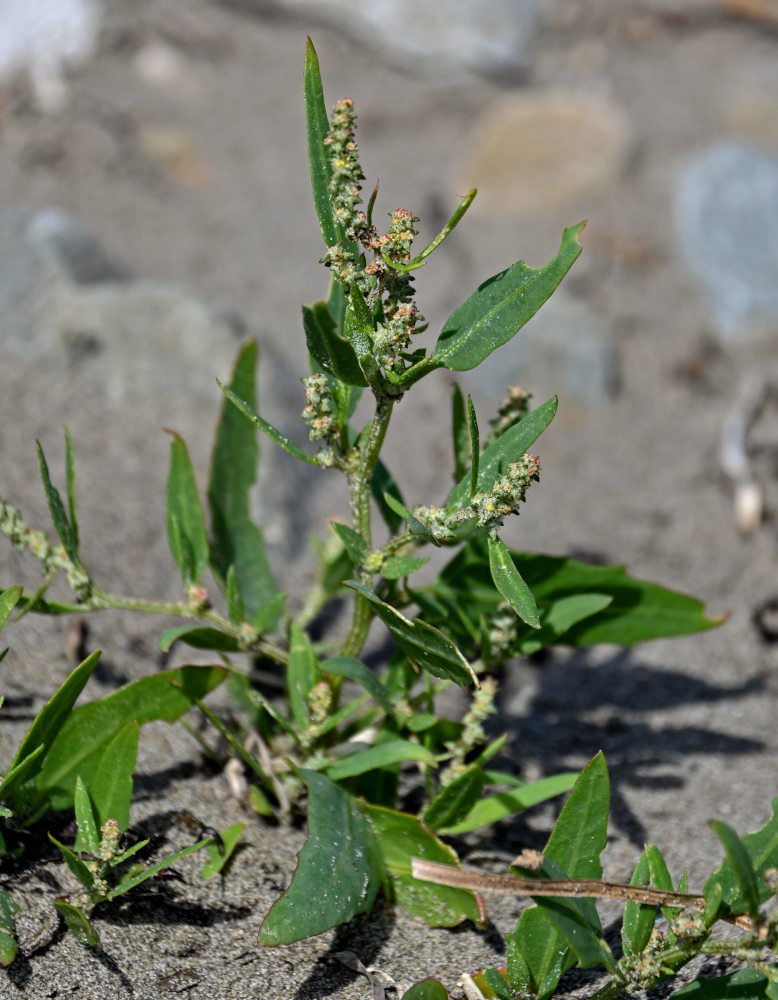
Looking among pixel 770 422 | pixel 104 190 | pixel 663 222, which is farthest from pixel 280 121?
pixel 770 422

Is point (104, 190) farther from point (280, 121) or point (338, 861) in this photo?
point (338, 861)

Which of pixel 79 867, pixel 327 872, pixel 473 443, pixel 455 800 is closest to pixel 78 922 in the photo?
pixel 79 867

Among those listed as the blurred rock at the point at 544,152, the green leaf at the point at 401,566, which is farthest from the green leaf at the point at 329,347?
the blurred rock at the point at 544,152

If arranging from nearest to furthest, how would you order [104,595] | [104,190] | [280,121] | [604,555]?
[104,595] → [604,555] → [104,190] → [280,121]

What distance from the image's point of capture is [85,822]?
1240mm

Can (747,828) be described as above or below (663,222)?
below

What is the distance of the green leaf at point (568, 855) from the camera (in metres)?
1.16

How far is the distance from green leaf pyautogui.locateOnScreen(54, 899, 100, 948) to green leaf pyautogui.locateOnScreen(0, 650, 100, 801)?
162 millimetres

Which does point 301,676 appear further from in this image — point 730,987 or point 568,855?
point 730,987

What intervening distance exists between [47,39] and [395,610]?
Result: 3298 millimetres

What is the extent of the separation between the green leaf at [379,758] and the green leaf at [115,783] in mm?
281

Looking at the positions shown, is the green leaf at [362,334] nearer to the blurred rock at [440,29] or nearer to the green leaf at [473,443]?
the green leaf at [473,443]

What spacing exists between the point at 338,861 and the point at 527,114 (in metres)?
3.12

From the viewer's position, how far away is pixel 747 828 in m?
1.62
